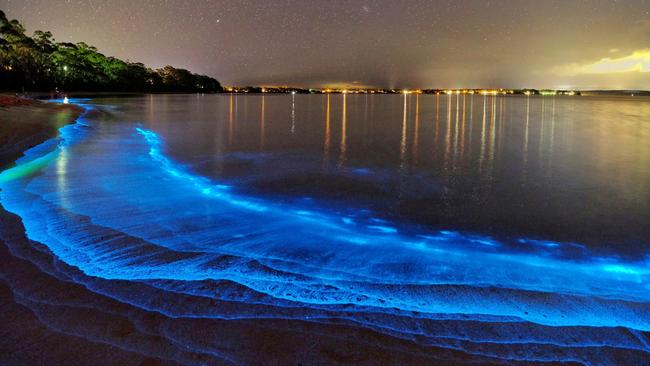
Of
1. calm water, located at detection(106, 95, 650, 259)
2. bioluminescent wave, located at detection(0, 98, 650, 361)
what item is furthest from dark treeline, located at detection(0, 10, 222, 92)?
bioluminescent wave, located at detection(0, 98, 650, 361)

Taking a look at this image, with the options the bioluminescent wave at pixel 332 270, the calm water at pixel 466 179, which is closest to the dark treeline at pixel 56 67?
the calm water at pixel 466 179

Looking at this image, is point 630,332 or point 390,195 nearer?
point 630,332

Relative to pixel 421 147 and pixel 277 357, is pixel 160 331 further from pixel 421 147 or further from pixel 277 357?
pixel 421 147

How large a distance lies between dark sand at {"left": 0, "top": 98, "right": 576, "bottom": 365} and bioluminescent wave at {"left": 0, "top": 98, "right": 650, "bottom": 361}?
0.15 metres

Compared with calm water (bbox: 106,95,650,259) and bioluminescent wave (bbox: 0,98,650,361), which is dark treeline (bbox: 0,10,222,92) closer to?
calm water (bbox: 106,95,650,259)

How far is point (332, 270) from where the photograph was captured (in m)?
4.89

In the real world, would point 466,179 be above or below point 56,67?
below

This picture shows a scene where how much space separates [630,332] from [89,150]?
1424 centimetres

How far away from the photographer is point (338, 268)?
4.97 m

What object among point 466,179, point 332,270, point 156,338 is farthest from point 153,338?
point 466,179

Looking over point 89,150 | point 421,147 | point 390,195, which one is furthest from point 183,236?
point 421,147

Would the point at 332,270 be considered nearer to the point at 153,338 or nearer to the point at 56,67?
the point at 153,338

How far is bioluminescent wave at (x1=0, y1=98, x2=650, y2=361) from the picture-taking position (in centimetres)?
365

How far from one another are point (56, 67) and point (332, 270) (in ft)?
345
